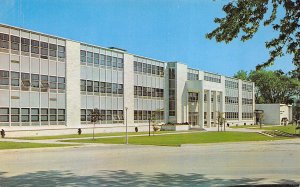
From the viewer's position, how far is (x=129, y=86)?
6538cm

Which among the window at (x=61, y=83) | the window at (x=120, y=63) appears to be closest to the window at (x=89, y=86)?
the window at (x=61, y=83)

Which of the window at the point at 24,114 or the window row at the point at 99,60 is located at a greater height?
the window row at the point at 99,60

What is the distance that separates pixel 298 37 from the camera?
9656mm

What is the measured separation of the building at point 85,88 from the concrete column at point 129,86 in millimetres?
116

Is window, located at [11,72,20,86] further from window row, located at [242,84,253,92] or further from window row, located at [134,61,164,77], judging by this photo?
window row, located at [242,84,253,92]

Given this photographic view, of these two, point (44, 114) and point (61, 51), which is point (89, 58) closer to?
point (61, 51)

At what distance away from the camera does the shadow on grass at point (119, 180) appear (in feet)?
41.0

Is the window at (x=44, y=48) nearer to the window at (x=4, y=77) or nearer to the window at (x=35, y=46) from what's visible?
the window at (x=35, y=46)

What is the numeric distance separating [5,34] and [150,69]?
A: 2992cm

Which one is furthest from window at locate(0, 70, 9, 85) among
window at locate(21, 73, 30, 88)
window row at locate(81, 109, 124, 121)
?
window row at locate(81, 109, 124, 121)

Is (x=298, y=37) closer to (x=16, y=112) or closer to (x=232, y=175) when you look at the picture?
(x=232, y=175)

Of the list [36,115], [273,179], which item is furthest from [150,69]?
[273,179]

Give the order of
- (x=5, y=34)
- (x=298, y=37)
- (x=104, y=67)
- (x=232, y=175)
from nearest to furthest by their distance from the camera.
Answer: (x=298, y=37) → (x=232, y=175) → (x=5, y=34) → (x=104, y=67)

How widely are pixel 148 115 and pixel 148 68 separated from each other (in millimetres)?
7484
